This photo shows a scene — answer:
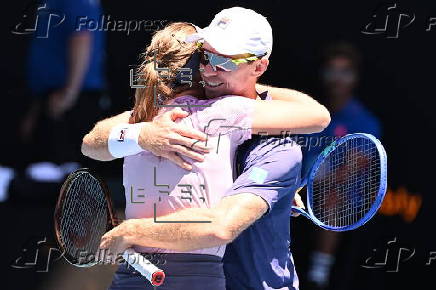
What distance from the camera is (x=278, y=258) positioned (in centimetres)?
316

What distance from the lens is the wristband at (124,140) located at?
303 cm

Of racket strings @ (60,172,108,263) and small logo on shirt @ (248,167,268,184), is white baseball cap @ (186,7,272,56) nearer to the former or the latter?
small logo on shirt @ (248,167,268,184)

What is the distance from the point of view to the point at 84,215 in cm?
355

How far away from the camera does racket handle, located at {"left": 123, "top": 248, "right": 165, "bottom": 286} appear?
9.44ft

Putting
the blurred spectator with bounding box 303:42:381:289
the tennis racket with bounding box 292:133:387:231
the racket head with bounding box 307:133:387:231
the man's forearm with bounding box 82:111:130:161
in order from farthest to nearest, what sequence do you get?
1. the blurred spectator with bounding box 303:42:381:289
2. the racket head with bounding box 307:133:387:231
3. the tennis racket with bounding box 292:133:387:231
4. the man's forearm with bounding box 82:111:130:161

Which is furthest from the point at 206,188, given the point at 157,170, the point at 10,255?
the point at 10,255

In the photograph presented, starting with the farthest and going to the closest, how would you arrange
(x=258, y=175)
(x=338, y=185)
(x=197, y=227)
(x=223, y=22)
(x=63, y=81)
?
1. (x=63, y=81)
2. (x=338, y=185)
3. (x=223, y=22)
4. (x=258, y=175)
5. (x=197, y=227)

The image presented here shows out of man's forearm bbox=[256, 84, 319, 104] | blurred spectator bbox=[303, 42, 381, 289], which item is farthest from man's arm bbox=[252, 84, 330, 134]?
blurred spectator bbox=[303, 42, 381, 289]

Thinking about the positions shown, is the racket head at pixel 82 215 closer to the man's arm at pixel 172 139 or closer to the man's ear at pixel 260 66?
the man's arm at pixel 172 139

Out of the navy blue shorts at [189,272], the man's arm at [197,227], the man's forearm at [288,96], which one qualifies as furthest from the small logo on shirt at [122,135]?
the man's forearm at [288,96]

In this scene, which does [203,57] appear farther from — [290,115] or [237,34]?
[290,115]

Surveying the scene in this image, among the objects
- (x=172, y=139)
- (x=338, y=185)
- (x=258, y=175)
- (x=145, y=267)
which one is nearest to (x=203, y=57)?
(x=172, y=139)

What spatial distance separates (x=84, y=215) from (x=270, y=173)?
0.85 m

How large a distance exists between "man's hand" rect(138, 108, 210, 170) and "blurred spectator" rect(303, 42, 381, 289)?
3.00m
